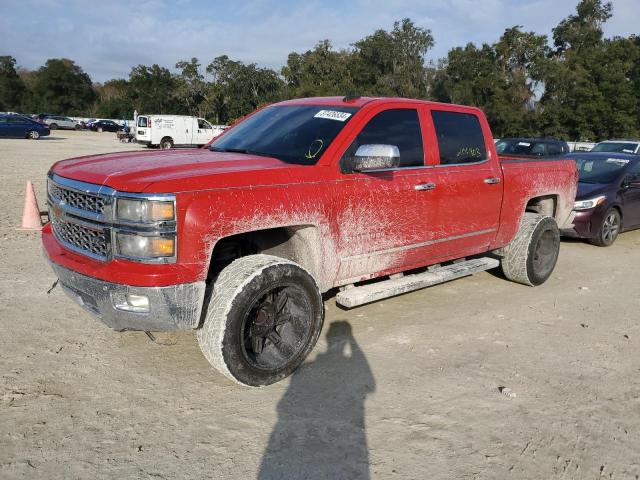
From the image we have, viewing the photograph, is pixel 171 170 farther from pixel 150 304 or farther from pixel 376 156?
pixel 376 156

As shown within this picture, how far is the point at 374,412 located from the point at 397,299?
2.36 m

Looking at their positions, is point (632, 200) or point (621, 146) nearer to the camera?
point (632, 200)

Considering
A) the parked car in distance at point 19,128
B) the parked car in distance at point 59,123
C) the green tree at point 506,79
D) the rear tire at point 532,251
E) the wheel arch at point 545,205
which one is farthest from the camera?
the parked car in distance at point 59,123

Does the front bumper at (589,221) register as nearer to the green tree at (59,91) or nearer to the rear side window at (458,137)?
the rear side window at (458,137)

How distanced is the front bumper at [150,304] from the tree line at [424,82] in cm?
4285

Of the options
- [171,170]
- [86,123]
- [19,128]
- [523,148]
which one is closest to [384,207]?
[171,170]

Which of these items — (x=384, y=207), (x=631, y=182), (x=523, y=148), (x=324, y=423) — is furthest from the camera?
(x=523, y=148)

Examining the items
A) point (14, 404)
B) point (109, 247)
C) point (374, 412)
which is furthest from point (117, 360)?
point (374, 412)

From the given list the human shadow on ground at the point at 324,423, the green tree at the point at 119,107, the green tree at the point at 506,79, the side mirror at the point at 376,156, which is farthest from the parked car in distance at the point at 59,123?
the human shadow on ground at the point at 324,423

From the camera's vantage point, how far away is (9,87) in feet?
228

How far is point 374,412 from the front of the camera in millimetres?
3375

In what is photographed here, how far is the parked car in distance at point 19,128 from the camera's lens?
1289 inches

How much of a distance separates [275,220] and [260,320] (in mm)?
712

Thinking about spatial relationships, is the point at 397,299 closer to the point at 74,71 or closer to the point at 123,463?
the point at 123,463
